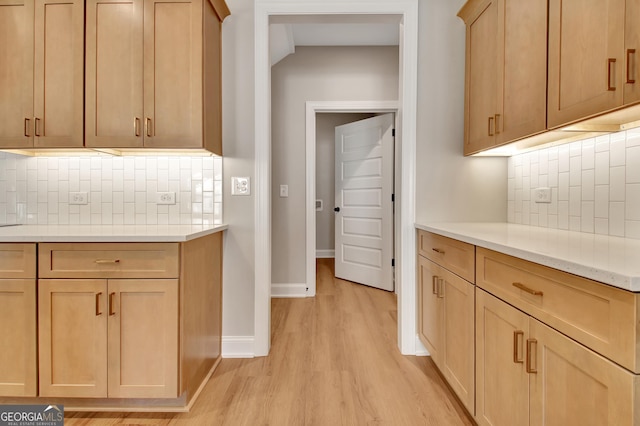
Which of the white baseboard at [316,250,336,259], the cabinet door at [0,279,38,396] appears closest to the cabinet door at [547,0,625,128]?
the cabinet door at [0,279,38,396]

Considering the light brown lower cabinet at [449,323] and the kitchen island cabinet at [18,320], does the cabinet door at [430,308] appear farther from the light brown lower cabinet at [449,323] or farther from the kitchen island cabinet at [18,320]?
the kitchen island cabinet at [18,320]

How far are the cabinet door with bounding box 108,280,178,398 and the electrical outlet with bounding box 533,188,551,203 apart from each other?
6.35ft

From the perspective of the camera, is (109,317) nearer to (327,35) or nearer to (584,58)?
(584,58)

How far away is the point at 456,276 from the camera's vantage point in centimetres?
164

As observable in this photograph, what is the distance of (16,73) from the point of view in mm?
1827

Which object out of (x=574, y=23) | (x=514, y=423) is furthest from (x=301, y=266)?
(x=574, y=23)

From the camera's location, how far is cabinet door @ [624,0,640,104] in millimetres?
996

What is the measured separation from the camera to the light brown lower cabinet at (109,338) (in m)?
1.57

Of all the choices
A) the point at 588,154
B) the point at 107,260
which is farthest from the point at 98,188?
the point at 588,154

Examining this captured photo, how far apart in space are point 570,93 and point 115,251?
2.02 meters

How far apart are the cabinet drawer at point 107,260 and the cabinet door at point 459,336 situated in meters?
1.34

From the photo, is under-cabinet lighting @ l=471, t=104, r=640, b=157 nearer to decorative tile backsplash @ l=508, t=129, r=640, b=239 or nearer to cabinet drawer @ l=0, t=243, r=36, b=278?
decorative tile backsplash @ l=508, t=129, r=640, b=239

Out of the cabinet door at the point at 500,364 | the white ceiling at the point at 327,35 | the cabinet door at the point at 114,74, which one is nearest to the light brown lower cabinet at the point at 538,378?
the cabinet door at the point at 500,364

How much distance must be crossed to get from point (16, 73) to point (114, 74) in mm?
532
